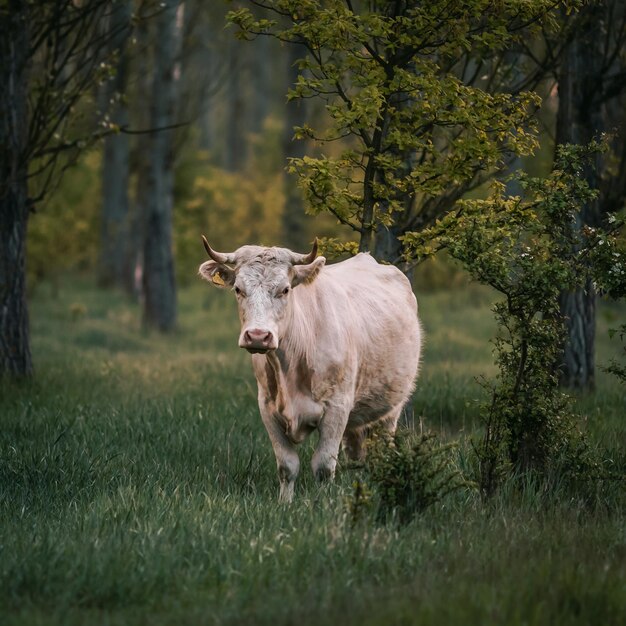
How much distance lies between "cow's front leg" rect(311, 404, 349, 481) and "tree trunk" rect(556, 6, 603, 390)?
3.99 metres

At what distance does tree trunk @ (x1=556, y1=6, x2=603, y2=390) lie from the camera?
389 inches

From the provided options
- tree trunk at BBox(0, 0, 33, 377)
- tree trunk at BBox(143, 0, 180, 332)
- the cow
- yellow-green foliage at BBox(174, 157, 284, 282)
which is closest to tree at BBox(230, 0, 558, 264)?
the cow

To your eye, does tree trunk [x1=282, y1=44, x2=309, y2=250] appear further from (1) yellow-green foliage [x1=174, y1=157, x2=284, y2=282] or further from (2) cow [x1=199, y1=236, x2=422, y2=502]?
(2) cow [x1=199, y1=236, x2=422, y2=502]

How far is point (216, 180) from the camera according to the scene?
26859 mm

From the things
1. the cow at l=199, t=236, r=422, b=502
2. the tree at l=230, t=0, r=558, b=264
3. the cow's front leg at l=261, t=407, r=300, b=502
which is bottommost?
the cow's front leg at l=261, t=407, r=300, b=502

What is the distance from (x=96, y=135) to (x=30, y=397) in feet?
8.78

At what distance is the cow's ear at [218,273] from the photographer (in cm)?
642

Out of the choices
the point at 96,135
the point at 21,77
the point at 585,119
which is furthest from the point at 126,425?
the point at 585,119

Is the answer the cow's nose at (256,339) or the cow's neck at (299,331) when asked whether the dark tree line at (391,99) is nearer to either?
the cow's neck at (299,331)

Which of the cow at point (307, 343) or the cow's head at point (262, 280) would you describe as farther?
the cow at point (307, 343)

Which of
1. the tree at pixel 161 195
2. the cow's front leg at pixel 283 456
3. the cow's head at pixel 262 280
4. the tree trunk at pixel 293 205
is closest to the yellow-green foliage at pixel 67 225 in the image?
the tree at pixel 161 195

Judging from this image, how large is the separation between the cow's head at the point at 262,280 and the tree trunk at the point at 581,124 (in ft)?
14.2

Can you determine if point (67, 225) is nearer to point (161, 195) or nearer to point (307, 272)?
point (161, 195)

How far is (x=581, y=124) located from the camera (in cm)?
991
